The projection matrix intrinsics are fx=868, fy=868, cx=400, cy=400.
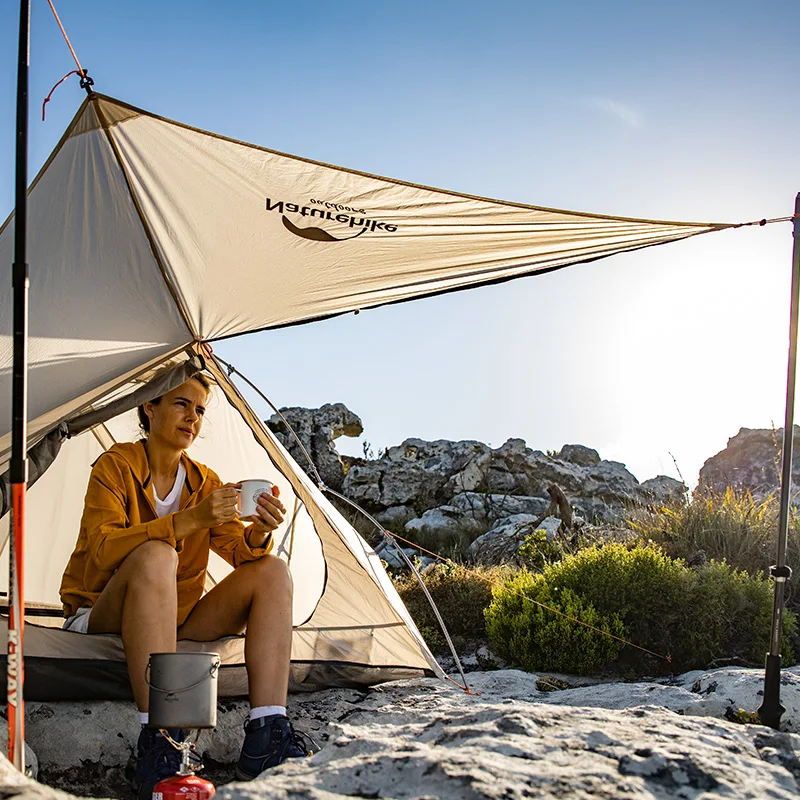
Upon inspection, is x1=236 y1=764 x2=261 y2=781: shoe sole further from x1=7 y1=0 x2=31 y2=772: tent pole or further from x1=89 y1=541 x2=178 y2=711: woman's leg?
x1=7 y1=0 x2=31 y2=772: tent pole

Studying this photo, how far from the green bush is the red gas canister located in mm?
3142

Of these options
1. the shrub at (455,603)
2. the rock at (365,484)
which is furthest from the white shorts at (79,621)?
the rock at (365,484)

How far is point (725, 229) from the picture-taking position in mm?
3354

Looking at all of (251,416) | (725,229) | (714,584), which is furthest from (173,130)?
(714,584)

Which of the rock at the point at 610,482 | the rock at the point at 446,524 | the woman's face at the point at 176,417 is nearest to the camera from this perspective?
the woman's face at the point at 176,417

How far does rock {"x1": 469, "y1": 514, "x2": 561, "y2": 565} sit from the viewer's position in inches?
337

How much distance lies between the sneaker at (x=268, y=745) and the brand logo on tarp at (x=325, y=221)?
1792 millimetres

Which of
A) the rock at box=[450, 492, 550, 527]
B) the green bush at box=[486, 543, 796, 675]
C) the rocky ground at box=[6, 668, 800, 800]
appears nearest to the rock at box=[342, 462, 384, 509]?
the rock at box=[450, 492, 550, 527]

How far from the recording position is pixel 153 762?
2.55 meters

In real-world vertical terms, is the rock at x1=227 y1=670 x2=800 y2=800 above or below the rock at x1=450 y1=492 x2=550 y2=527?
above

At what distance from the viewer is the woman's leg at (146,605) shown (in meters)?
2.88

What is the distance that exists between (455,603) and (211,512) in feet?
12.3

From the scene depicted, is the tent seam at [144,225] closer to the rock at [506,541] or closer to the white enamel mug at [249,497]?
the white enamel mug at [249,497]

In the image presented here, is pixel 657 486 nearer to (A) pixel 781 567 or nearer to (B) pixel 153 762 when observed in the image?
(A) pixel 781 567
